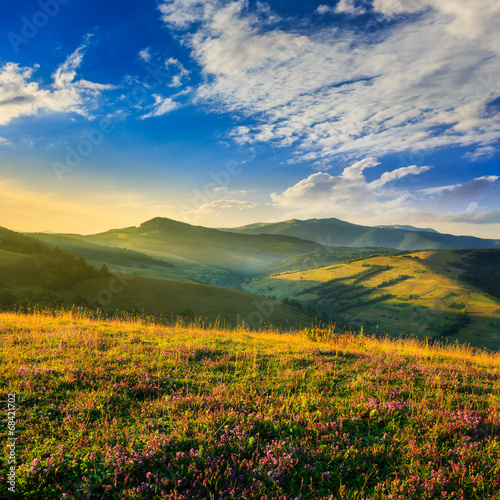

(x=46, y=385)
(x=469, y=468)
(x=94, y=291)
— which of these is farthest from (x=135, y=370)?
(x=94, y=291)

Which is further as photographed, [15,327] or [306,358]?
[15,327]

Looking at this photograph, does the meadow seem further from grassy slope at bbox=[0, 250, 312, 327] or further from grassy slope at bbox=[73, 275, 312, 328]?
grassy slope at bbox=[73, 275, 312, 328]

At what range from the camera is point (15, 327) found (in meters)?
11.1

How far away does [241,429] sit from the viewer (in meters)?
4.91

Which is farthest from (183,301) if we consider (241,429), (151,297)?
(241,429)

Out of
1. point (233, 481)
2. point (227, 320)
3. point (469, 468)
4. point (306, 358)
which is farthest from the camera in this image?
point (227, 320)

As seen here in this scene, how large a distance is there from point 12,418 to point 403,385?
8.60m

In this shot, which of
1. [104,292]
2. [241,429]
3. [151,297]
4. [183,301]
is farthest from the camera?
[183,301]

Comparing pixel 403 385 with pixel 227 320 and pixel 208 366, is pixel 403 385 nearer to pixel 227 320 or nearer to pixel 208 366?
pixel 208 366

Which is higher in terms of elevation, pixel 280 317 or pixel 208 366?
pixel 208 366

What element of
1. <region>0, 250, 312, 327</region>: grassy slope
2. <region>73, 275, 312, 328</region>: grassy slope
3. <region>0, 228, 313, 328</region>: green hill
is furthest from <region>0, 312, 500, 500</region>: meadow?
<region>73, 275, 312, 328</region>: grassy slope

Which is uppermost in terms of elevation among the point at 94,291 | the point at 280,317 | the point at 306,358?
the point at 306,358

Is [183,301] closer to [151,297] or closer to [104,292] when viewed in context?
[151,297]

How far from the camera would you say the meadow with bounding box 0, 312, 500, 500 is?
3.83 m
